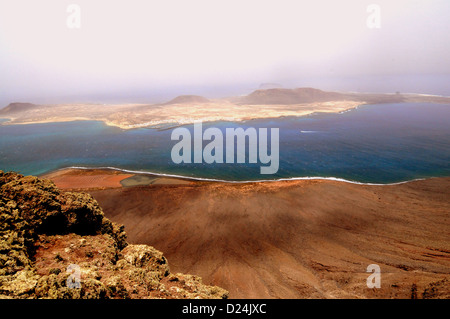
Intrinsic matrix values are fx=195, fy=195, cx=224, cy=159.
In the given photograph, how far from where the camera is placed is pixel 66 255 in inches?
208

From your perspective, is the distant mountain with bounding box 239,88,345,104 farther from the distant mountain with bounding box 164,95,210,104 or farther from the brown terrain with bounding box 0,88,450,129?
the distant mountain with bounding box 164,95,210,104

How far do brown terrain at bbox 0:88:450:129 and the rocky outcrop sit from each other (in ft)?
158

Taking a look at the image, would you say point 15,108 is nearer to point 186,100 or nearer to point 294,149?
point 186,100

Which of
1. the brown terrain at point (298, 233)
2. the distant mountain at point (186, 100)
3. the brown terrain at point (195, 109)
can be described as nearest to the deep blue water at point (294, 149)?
the brown terrain at point (298, 233)

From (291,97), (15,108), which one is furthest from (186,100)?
(15,108)

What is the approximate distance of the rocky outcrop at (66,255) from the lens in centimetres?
383

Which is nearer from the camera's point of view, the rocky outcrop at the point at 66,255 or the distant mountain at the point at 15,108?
the rocky outcrop at the point at 66,255

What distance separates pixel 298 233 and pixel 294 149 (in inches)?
845

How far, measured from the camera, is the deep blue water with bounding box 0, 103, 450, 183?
82.2 ft

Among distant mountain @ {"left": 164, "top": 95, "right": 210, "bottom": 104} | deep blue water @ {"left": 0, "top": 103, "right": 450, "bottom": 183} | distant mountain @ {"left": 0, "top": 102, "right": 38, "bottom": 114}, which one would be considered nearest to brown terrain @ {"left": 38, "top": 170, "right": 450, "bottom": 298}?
deep blue water @ {"left": 0, "top": 103, "right": 450, "bottom": 183}

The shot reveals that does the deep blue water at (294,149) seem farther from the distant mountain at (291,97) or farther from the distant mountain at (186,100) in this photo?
the distant mountain at (186,100)

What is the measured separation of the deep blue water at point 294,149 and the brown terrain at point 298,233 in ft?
13.9
